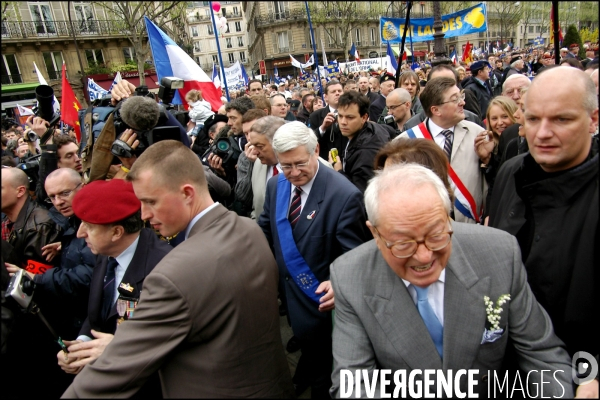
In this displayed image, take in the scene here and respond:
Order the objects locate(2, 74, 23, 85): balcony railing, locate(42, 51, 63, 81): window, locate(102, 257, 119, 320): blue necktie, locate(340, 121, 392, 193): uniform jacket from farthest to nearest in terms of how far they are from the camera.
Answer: locate(42, 51, 63, 81): window
locate(2, 74, 23, 85): balcony railing
locate(340, 121, 392, 193): uniform jacket
locate(102, 257, 119, 320): blue necktie

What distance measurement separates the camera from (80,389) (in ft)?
4.52

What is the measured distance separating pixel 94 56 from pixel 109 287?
29.4 m

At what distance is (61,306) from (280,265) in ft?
4.93

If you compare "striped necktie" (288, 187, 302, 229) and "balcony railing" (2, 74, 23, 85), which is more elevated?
"balcony railing" (2, 74, 23, 85)

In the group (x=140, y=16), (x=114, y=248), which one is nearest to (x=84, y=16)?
(x=140, y=16)

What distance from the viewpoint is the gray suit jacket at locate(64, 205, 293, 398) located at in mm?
1415

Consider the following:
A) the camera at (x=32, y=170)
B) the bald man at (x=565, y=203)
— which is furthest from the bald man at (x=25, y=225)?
the bald man at (x=565, y=203)

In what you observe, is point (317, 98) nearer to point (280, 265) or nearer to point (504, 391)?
point (280, 265)

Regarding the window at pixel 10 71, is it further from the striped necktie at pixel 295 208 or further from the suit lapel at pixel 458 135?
the suit lapel at pixel 458 135

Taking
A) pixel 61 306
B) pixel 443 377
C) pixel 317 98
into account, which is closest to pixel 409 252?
pixel 443 377

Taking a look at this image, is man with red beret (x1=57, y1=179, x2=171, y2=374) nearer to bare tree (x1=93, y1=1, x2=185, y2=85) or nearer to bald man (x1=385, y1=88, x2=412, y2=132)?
bald man (x1=385, y1=88, x2=412, y2=132)

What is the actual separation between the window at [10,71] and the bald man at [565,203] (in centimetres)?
2757

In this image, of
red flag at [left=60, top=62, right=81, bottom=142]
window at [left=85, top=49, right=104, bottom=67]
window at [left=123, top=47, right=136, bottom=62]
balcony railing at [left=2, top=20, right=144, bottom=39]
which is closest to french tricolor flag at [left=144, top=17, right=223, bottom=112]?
red flag at [left=60, top=62, right=81, bottom=142]

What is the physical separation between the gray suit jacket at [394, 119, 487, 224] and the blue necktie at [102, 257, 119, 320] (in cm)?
234
